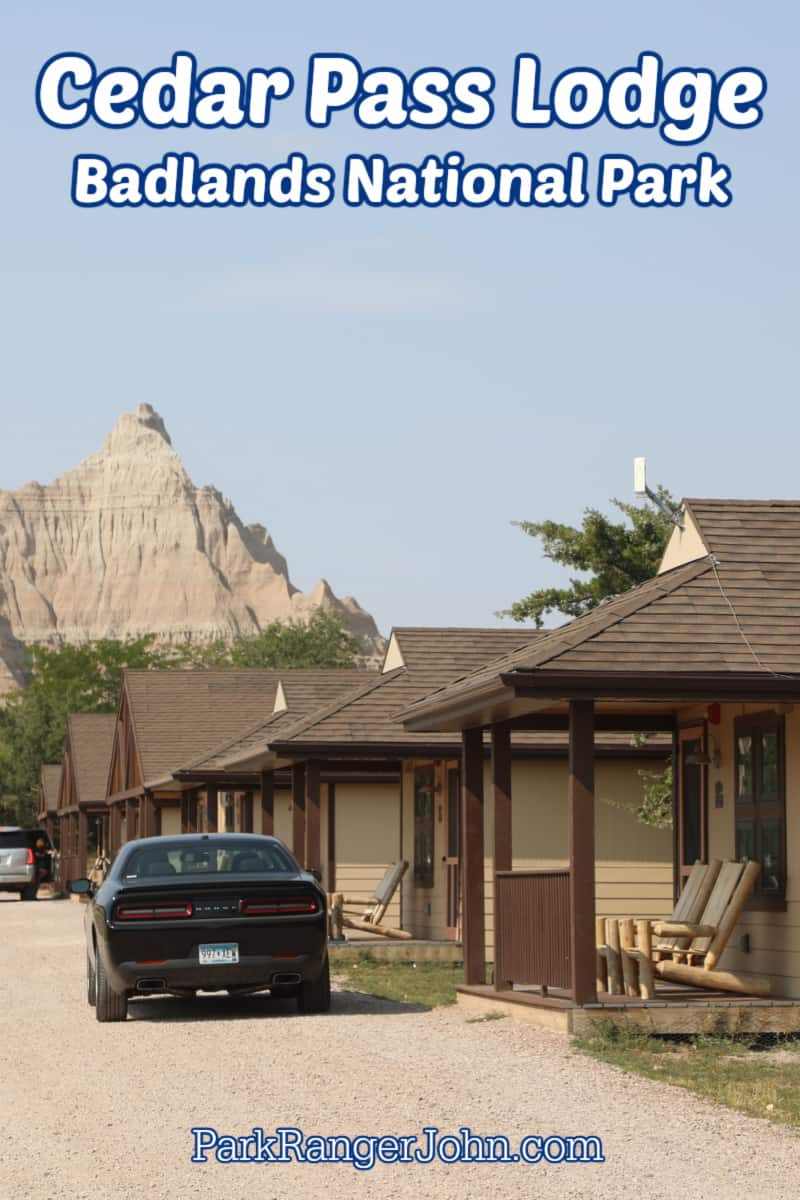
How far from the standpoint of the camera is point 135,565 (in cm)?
18700

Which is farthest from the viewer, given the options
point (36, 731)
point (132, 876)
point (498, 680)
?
point (36, 731)

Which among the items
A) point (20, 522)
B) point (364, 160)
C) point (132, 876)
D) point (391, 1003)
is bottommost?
point (391, 1003)

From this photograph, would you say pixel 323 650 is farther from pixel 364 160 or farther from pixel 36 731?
pixel 364 160

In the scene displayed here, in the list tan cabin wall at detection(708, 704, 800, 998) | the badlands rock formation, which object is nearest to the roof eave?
tan cabin wall at detection(708, 704, 800, 998)

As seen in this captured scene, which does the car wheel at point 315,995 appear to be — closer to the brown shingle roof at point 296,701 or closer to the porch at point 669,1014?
the porch at point 669,1014

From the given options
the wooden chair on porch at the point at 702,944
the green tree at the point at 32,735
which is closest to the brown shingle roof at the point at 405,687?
the wooden chair on porch at the point at 702,944

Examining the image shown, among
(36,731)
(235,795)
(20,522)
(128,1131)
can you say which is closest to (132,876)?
(128,1131)

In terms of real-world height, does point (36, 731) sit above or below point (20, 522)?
below

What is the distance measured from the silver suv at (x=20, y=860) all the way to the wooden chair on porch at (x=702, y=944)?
35015 mm

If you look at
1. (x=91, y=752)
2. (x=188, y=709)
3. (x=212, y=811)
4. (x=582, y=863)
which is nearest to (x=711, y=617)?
(x=582, y=863)

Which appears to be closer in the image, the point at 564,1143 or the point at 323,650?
the point at 564,1143

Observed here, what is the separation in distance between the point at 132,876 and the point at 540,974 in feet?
11.5

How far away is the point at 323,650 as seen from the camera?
9369cm

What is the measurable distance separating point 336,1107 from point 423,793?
54.5 feet
